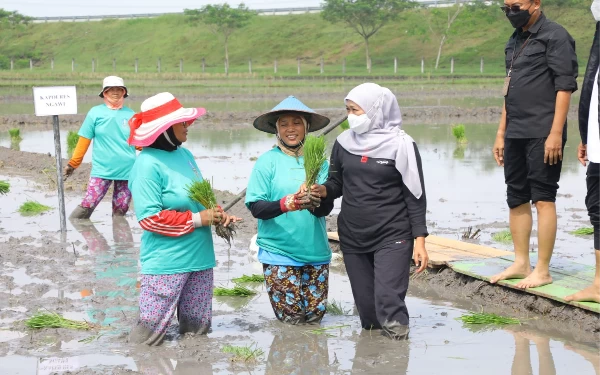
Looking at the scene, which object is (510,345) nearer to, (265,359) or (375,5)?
(265,359)

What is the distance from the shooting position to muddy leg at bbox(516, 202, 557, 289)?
21.3 feet

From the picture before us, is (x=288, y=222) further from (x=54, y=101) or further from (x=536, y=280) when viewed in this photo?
(x=54, y=101)

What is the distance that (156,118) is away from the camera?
227 inches

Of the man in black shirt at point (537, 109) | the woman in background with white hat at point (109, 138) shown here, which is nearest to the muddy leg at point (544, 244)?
the man in black shirt at point (537, 109)

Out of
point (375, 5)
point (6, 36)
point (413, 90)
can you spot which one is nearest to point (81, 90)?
point (413, 90)

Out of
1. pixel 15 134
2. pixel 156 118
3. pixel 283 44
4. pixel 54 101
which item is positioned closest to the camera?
pixel 156 118

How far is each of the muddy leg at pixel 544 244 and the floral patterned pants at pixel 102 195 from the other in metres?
5.57

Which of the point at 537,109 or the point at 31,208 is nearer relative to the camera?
the point at 537,109

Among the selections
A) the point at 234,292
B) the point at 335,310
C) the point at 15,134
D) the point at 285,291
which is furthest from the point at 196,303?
the point at 15,134

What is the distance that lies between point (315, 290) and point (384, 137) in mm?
1191

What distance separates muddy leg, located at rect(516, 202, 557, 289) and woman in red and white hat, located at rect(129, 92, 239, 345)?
7.14 feet

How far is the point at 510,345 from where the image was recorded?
6.01 meters

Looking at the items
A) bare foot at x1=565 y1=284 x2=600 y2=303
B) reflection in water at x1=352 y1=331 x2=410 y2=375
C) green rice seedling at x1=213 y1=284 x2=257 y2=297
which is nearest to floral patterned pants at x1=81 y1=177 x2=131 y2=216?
green rice seedling at x1=213 y1=284 x2=257 y2=297

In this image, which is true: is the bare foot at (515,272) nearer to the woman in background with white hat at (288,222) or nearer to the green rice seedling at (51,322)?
the woman in background with white hat at (288,222)
